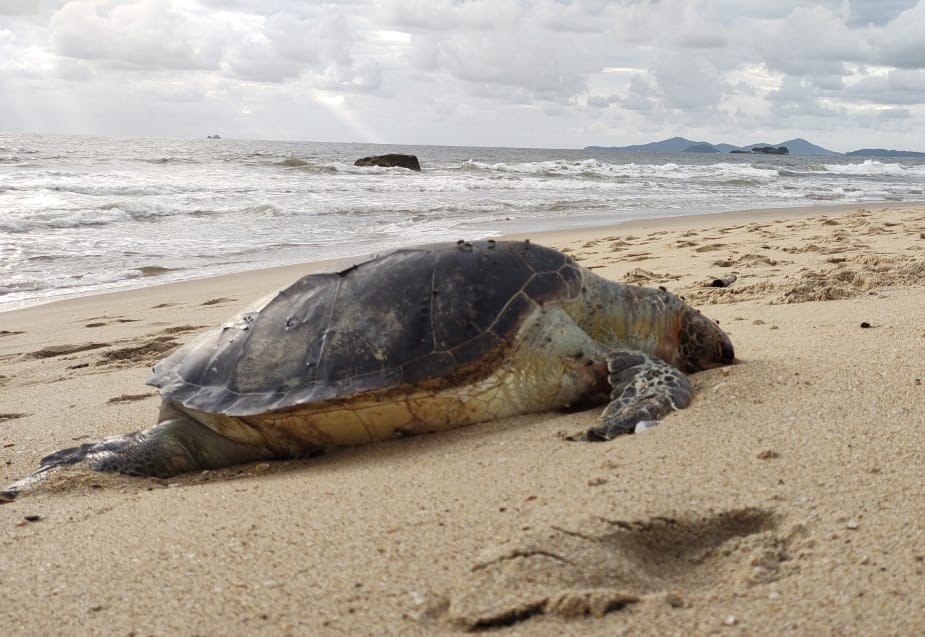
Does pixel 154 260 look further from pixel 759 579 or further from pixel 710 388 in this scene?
pixel 759 579

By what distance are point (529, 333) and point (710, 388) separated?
80 centimetres

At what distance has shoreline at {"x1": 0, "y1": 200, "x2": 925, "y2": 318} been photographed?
27.4ft

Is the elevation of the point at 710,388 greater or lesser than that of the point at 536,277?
lesser

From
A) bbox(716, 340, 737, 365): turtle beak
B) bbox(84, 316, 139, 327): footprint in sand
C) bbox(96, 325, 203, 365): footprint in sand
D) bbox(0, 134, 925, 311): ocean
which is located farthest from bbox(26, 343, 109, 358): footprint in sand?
bbox(716, 340, 737, 365): turtle beak

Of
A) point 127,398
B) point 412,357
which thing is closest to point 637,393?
point 412,357

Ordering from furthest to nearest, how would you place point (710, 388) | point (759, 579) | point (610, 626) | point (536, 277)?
point (536, 277)
point (710, 388)
point (759, 579)
point (610, 626)

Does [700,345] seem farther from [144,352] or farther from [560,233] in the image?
[560,233]

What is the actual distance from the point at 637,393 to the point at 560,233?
982 cm

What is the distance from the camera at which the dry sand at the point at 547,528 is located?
73.1 inches

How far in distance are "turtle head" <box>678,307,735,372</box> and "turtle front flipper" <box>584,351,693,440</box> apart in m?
0.40

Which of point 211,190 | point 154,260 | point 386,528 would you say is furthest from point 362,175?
point 386,528

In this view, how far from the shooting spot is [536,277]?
3.71 m

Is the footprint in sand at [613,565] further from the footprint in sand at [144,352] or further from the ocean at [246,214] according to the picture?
the ocean at [246,214]

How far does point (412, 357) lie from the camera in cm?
347
